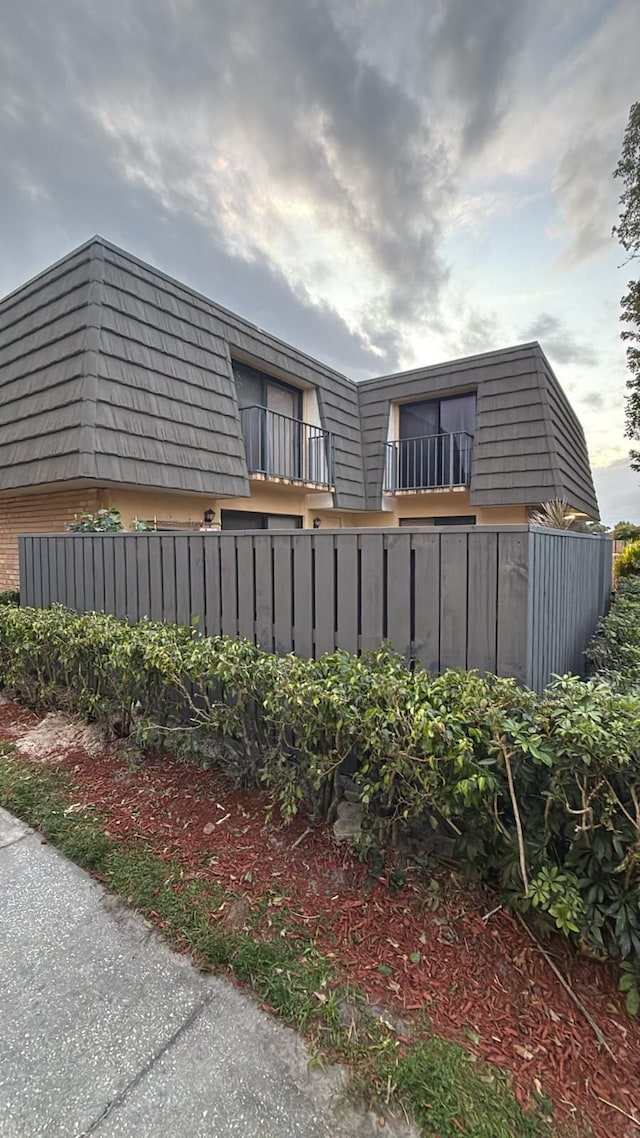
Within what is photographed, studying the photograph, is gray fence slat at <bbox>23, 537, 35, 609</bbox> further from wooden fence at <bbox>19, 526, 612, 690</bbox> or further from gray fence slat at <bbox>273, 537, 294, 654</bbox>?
gray fence slat at <bbox>273, 537, 294, 654</bbox>

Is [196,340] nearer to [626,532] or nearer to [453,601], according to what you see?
[453,601]

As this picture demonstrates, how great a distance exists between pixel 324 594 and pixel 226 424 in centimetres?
617

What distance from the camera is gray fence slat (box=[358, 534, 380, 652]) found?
2.94 m

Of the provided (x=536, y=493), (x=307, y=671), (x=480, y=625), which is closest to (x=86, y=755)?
(x=307, y=671)

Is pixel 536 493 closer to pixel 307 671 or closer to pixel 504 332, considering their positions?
pixel 504 332

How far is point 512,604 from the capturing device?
2.53 meters

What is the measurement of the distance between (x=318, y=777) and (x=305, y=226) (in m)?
11.2

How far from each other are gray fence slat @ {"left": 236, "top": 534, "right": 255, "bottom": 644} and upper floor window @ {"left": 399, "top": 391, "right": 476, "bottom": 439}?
387 inches

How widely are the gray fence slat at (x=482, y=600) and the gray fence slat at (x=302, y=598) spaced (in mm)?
1096

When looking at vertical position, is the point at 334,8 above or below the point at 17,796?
above

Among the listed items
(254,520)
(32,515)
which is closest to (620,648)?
(254,520)

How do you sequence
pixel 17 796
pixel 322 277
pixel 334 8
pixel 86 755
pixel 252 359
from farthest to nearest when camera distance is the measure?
pixel 322 277, pixel 252 359, pixel 334 8, pixel 86 755, pixel 17 796

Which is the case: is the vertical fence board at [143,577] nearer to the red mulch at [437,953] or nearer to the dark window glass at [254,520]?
the red mulch at [437,953]

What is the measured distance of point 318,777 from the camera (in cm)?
245
